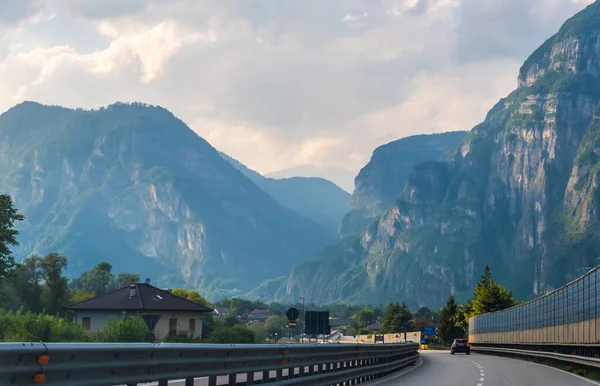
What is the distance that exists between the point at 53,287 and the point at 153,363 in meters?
94.6

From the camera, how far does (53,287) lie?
102 metres

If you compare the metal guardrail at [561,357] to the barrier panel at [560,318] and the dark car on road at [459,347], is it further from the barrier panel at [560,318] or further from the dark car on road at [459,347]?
the dark car on road at [459,347]

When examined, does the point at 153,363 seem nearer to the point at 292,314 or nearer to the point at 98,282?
the point at 292,314

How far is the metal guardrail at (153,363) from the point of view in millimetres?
8453

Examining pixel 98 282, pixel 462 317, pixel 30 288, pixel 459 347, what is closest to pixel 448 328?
pixel 462 317

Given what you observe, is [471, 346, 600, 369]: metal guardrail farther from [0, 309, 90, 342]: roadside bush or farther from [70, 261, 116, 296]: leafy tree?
[70, 261, 116, 296]: leafy tree

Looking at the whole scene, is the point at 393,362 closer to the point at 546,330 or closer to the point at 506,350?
the point at 546,330

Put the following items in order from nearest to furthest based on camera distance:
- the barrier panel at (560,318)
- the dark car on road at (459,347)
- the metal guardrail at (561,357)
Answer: the metal guardrail at (561,357) → the barrier panel at (560,318) → the dark car on road at (459,347)

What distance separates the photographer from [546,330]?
149ft

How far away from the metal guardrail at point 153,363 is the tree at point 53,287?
83536 millimetres

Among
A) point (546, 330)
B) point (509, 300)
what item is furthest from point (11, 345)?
point (509, 300)

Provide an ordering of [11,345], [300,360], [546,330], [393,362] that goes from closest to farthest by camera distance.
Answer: [11,345], [300,360], [393,362], [546,330]

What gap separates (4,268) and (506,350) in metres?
32.7

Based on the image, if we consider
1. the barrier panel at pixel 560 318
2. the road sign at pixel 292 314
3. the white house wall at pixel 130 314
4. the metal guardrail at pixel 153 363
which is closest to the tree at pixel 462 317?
the white house wall at pixel 130 314
